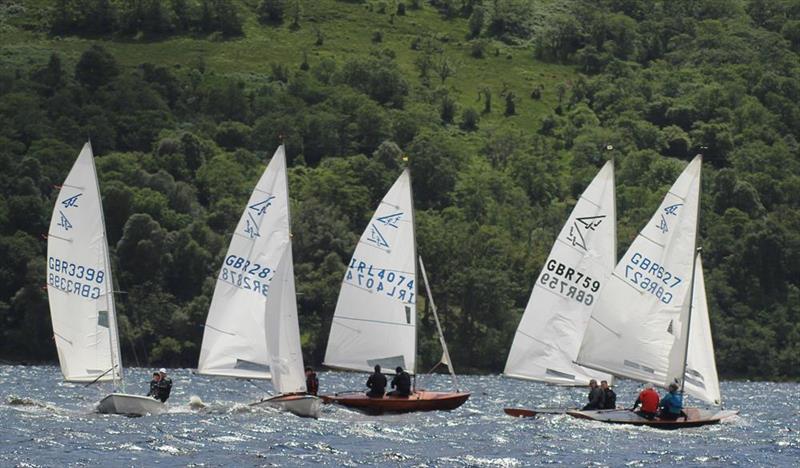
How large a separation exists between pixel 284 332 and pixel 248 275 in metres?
2.71

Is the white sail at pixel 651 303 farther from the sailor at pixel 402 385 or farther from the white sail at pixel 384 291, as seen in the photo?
the white sail at pixel 384 291

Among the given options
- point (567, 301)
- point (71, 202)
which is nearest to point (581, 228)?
point (567, 301)

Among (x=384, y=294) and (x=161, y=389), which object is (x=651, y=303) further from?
(x=161, y=389)

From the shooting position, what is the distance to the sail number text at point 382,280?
56.3m

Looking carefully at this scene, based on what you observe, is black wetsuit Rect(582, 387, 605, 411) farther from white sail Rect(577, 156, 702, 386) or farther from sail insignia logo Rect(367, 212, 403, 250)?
sail insignia logo Rect(367, 212, 403, 250)

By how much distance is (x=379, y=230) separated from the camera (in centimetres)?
5619

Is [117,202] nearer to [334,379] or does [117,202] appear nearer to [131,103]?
[334,379]

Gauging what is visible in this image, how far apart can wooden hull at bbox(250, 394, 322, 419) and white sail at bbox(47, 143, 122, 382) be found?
16.0 feet

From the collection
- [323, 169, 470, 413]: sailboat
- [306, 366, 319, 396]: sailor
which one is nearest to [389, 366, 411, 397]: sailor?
[323, 169, 470, 413]: sailboat

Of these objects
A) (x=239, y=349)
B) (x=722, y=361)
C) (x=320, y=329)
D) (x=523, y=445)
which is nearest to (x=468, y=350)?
(x=320, y=329)

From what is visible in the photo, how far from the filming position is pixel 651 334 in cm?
5241

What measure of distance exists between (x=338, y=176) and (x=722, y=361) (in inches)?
1535

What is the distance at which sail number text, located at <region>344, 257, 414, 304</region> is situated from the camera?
56.3 meters

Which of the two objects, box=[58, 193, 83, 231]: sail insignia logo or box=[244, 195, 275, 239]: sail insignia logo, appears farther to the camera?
box=[244, 195, 275, 239]: sail insignia logo
